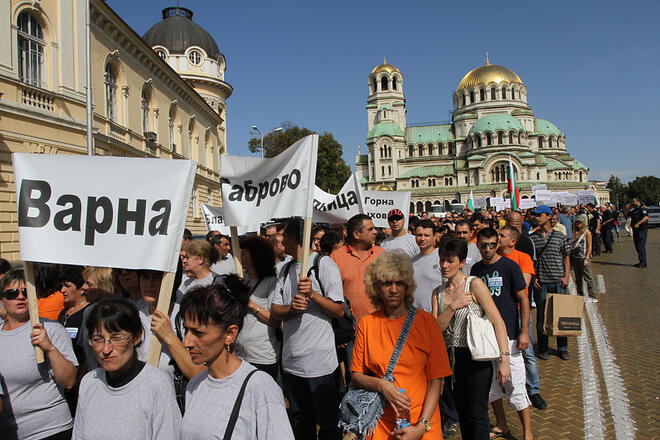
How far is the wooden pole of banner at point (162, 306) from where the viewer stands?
2.69 m

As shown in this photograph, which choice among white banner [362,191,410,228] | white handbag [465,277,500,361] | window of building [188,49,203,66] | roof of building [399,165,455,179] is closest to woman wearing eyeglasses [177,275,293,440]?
white handbag [465,277,500,361]

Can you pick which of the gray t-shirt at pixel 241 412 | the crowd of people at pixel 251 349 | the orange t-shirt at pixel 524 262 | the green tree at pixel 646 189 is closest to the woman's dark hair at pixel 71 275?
Result: the crowd of people at pixel 251 349

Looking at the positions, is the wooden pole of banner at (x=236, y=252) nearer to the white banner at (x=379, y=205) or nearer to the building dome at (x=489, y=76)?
the white banner at (x=379, y=205)

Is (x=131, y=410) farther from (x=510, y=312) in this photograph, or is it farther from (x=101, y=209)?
(x=510, y=312)

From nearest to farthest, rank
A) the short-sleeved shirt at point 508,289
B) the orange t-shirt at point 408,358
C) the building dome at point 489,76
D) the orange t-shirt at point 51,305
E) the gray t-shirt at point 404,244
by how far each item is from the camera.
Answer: the orange t-shirt at point 408,358 → the orange t-shirt at point 51,305 → the short-sleeved shirt at point 508,289 → the gray t-shirt at point 404,244 → the building dome at point 489,76

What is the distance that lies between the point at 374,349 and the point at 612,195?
500 feet

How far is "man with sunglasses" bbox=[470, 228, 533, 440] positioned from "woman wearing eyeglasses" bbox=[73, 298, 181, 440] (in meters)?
Answer: 3.05

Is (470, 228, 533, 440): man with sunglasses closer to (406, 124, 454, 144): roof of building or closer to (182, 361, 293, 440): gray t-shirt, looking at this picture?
(182, 361, 293, 440): gray t-shirt

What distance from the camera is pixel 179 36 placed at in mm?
38344

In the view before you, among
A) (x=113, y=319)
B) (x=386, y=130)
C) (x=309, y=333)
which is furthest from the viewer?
(x=386, y=130)

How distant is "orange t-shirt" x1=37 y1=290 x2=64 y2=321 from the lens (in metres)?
4.03

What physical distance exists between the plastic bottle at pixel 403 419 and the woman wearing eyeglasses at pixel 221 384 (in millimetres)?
916

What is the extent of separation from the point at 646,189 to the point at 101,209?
13961cm

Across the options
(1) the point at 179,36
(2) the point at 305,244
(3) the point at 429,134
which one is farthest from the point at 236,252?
(3) the point at 429,134
